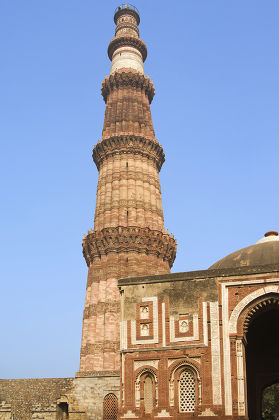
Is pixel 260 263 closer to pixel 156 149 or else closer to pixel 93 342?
pixel 93 342

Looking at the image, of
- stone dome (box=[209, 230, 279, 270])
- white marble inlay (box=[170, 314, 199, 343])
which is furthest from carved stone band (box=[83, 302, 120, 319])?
white marble inlay (box=[170, 314, 199, 343])

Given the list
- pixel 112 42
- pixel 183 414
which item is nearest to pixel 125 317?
pixel 183 414

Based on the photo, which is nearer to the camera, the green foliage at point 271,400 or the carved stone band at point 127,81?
the carved stone band at point 127,81

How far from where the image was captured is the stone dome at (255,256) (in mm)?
19750

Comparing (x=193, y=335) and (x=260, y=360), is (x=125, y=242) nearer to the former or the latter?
(x=260, y=360)

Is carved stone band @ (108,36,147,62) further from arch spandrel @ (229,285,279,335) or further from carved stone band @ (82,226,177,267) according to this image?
arch spandrel @ (229,285,279,335)

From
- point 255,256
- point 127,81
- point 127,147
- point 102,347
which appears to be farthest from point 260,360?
point 127,81

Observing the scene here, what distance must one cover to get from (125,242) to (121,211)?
2157mm

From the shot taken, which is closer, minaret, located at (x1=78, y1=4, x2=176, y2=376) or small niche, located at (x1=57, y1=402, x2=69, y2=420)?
small niche, located at (x1=57, y1=402, x2=69, y2=420)

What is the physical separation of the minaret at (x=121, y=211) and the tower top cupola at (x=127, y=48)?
78mm

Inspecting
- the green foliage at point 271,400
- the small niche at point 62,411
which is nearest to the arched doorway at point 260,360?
the small niche at point 62,411

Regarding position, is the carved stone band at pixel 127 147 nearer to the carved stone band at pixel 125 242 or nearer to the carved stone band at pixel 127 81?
the carved stone band at pixel 127 81

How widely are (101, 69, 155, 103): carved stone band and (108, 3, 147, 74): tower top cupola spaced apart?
2.81ft

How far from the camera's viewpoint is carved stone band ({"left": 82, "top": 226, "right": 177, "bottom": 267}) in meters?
34.3
